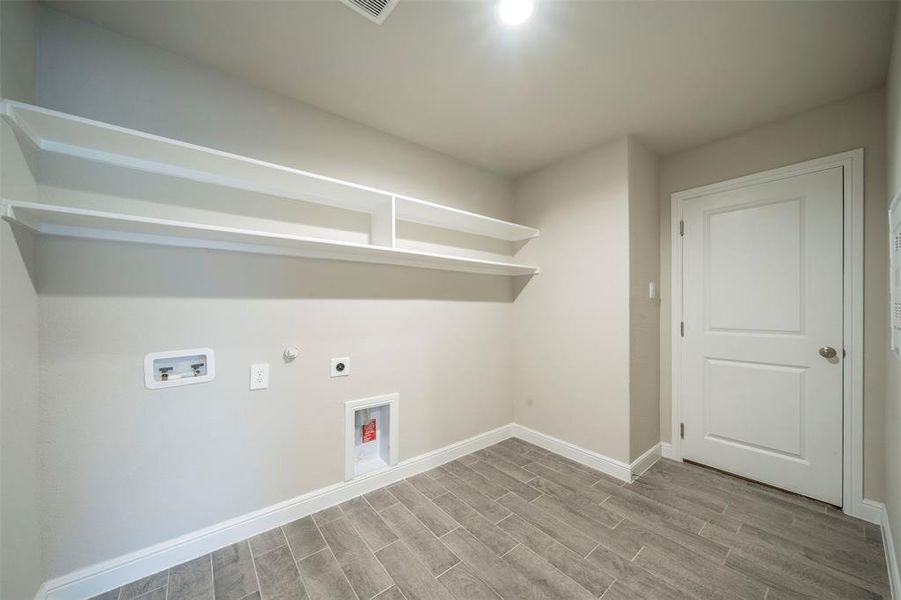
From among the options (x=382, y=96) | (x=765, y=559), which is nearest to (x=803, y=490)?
(x=765, y=559)

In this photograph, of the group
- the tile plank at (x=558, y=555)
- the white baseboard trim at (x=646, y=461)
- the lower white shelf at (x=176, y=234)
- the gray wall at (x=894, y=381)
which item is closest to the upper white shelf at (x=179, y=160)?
the lower white shelf at (x=176, y=234)

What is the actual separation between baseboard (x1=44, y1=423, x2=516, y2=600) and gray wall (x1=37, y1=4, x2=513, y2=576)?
42 mm

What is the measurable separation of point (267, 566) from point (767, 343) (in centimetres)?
333

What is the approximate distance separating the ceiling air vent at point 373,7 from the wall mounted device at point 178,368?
1.73 meters

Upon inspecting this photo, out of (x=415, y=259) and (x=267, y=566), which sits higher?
(x=415, y=259)

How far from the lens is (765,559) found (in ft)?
5.45

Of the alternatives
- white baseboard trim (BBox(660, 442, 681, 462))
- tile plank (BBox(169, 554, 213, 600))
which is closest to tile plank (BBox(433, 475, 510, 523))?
tile plank (BBox(169, 554, 213, 600))

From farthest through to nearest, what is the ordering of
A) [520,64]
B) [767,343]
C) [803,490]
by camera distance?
[767,343]
[803,490]
[520,64]

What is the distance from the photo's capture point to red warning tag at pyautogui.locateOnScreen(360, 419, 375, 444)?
2.35m

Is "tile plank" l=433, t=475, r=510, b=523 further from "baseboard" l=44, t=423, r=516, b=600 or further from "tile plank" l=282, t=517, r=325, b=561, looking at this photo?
"tile plank" l=282, t=517, r=325, b=561

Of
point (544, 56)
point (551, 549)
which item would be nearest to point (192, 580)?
point (551, 549)

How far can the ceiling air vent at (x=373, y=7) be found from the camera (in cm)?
136

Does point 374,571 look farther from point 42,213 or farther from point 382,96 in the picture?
point 382,96

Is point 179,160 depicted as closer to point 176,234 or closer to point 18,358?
point 176,234
